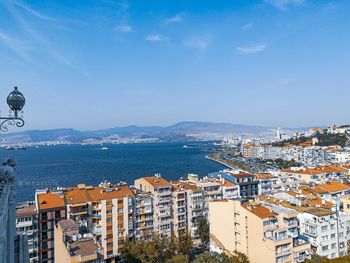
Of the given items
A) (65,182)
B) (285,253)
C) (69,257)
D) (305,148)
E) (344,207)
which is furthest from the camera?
(305,148)

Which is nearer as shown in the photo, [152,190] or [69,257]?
[69,257]

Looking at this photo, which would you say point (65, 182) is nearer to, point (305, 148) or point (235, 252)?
point (235, 252)

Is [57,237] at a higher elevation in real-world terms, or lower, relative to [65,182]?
higher

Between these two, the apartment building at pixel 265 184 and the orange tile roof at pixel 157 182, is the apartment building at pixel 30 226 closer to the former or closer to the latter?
the orange tile roof at pixel 157 182

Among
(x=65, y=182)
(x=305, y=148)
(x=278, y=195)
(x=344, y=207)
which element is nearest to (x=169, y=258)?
(x=278, y=195)

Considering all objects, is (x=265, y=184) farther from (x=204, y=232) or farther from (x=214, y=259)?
(x=214, y=259)

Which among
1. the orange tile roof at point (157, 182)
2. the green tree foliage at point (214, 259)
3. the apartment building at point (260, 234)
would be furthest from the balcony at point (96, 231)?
the green tree foliage at point (214, 259)

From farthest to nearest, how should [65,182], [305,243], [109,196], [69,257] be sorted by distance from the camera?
1. [65,182]
2. [109,196]
3. [305,243]
4. [69,257]

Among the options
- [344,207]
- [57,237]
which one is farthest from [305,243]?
[57,237]
